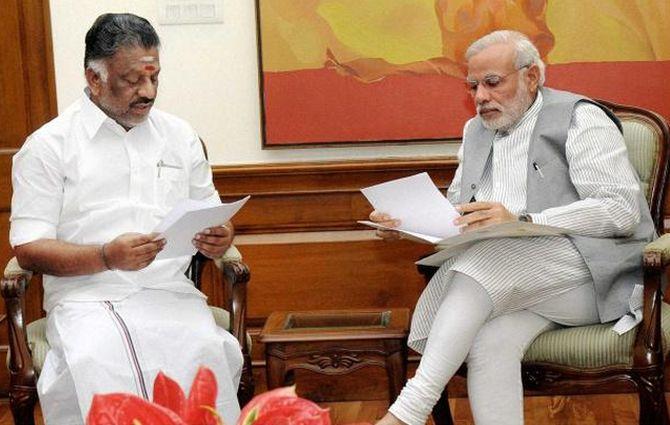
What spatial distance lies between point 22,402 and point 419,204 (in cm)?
120

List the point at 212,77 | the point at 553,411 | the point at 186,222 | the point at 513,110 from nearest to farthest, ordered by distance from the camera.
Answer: the point at 186,222, the point at 513,110, the point at 553,411, the point at 212,77

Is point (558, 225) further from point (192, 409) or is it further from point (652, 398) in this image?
point (192, 409)

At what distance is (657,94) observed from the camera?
3.92 metres

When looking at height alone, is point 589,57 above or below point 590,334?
above

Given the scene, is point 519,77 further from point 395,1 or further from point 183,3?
point 183,3

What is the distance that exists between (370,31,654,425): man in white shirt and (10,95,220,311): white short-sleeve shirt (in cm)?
65

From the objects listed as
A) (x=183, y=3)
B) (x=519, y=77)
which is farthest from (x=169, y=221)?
(x=183, y=3)

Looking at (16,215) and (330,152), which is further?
(330,152)

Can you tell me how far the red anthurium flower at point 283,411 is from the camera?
1.35 meters

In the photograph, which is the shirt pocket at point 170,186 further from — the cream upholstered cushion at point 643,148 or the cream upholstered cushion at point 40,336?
the cream upholstered cushion at point 643,148

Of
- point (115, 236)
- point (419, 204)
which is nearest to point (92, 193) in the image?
point (115, 236)

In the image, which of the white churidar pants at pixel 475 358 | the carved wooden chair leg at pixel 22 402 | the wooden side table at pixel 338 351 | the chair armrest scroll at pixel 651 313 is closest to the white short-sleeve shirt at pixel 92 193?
the carved wooden chair leg at pixel 22 402

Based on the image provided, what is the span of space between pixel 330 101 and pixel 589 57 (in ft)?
3.12

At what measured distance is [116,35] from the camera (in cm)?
300
